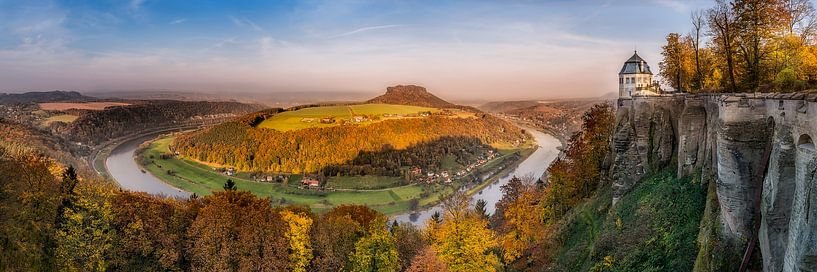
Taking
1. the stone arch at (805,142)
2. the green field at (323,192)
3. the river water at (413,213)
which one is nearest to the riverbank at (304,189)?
the green field at (323,192)

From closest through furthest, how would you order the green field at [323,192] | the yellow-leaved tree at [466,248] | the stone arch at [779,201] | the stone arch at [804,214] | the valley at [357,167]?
1. the stone arch at [804,214]
2. the stone arch at [779,201]
3. the yellow-leaved tree at [466,248]
4. the green field at [323,192]
5. the valley at [357,167]

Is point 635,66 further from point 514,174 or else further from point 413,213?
point 514,174

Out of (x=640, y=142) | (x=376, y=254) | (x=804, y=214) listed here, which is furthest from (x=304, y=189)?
(x=804, y=214)

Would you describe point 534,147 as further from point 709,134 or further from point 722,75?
point 709,134

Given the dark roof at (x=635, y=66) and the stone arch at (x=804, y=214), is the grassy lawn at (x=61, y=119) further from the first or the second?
the stone arch at (x=804, y=214)

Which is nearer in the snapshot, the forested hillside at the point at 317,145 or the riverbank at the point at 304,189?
the riverbank at the point at 304,189

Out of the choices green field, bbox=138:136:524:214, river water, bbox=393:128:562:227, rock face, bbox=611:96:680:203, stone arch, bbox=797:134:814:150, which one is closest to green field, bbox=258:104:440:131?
green field, bbox=138:136:524:214
